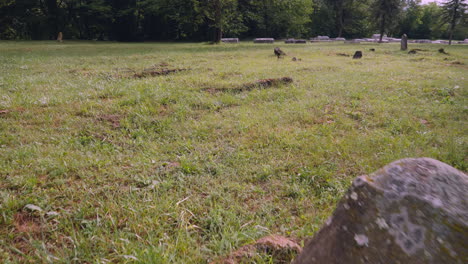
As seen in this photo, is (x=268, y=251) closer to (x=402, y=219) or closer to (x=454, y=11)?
(x=402, y=219)

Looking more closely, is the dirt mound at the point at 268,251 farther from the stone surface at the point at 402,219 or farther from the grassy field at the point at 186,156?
the stone surface at the point at 402,219

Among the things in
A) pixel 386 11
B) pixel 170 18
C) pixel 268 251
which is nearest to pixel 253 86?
pixel 268 251

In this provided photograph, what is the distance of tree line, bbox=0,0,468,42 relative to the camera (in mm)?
33156

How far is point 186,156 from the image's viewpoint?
181 inches

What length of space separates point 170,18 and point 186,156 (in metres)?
43.1

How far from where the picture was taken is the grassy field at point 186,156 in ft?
9.28

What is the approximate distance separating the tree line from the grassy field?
22430 mm

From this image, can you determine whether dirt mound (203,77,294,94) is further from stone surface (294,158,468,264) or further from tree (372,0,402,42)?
tree (372,0,402,42)

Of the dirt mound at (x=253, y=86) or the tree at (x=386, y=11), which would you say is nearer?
the dirt mound at (x=253, y=86)

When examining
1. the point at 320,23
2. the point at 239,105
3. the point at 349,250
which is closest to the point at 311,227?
the point at 349,250

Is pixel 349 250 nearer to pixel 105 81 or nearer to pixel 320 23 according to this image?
pixel 105 81

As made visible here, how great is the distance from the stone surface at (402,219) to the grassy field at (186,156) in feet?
3.69

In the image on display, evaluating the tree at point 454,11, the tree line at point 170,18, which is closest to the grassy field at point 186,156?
the tree line at point 170,18

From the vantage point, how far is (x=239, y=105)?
7.35 m
